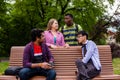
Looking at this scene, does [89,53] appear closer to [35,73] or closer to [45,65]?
[45,65]

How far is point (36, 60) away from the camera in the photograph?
8625mm

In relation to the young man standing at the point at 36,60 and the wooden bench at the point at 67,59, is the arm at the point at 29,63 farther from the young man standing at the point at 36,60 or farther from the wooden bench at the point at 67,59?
the wooden bench at the point at 67,59

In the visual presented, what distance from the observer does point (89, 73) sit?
8695mm

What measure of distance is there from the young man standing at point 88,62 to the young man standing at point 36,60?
53 cm

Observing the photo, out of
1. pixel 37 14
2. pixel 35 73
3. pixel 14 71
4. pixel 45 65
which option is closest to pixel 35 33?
pixel 45 65

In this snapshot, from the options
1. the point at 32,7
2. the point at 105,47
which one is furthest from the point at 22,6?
the point at 105,47

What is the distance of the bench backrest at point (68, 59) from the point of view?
374 inches

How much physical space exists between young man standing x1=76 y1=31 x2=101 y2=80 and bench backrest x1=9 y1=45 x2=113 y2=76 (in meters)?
0.53

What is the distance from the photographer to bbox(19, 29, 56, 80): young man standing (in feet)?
27.9

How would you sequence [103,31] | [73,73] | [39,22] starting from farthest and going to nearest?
[39,22] → [103,31] → [73,73]

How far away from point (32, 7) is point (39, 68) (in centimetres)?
2584

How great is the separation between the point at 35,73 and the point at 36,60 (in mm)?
247

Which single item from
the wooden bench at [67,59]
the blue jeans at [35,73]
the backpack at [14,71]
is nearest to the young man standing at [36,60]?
the blue jeans at [35,73]

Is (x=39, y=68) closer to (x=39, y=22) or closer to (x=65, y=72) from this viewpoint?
(x=65, y=72)
